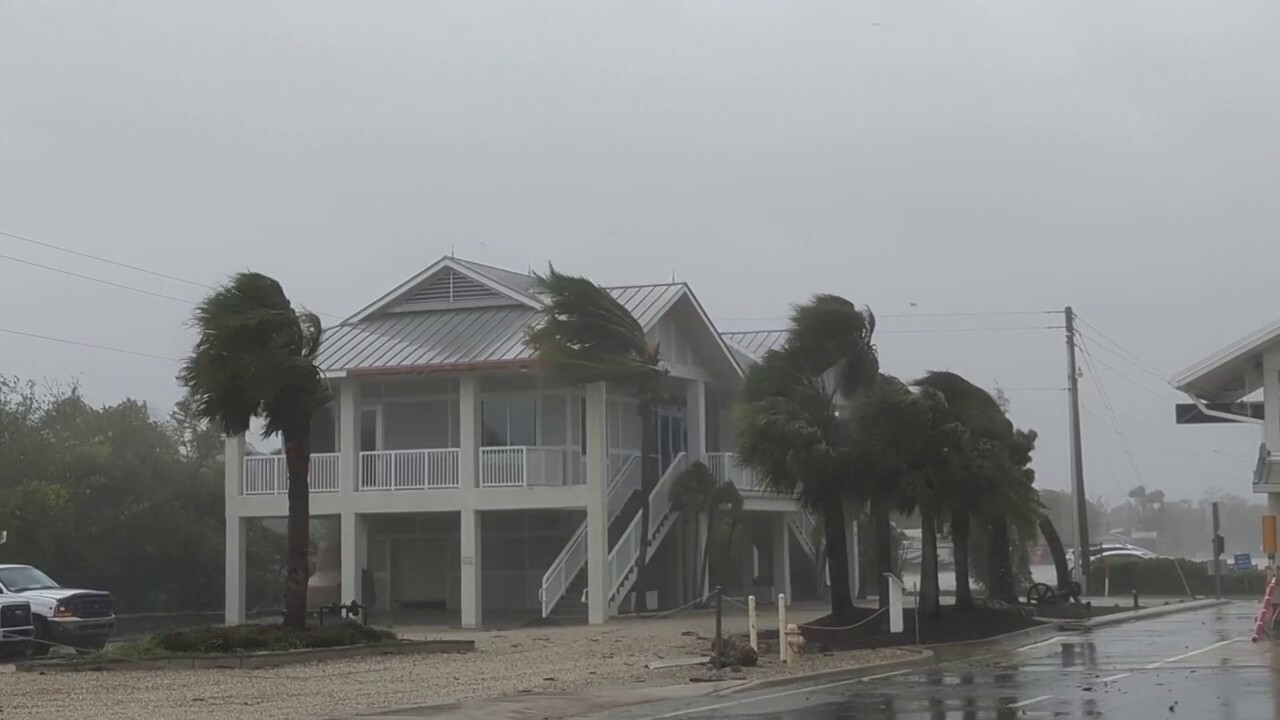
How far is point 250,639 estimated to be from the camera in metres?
26.0

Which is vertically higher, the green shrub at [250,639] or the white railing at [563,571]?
the white railing at [563,571]

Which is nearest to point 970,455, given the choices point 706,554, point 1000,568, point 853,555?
point 1000,568

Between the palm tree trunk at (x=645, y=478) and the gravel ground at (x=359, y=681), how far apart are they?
863 cm

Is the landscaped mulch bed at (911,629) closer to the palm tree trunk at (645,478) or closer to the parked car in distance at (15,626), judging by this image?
the palm tree trunk at (645,478)

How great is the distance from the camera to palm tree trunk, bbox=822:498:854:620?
30.5m

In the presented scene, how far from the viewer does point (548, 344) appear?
36.6 metres

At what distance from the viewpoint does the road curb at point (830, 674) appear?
21.2m

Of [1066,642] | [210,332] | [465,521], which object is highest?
[210,332]

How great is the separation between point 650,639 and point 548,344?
8.26 m

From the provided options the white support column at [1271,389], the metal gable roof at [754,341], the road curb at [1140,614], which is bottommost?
the road curb at [1140,614]

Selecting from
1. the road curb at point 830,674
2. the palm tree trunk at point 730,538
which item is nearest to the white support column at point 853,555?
the palm tree trunk at point 730,538

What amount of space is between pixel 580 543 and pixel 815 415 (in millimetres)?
10425

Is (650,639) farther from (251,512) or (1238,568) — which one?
(1238,568)

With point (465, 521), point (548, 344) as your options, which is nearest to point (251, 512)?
point (465, 521)
